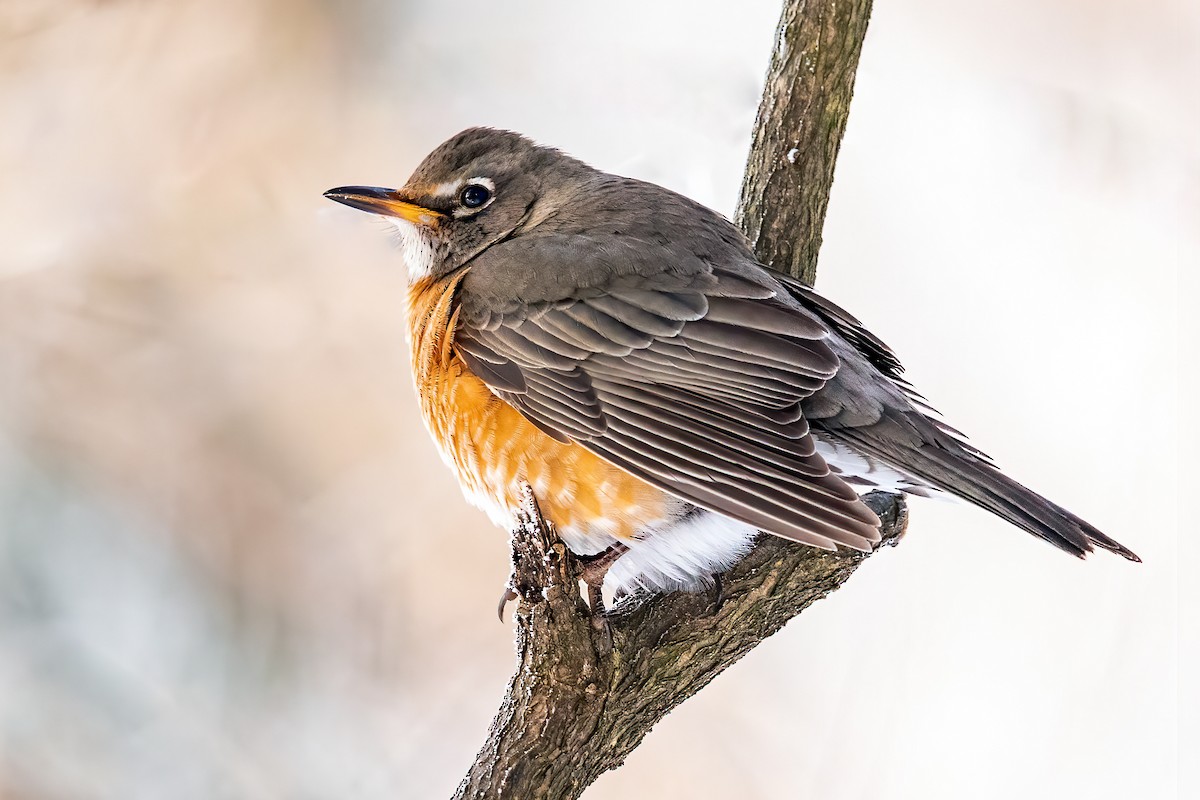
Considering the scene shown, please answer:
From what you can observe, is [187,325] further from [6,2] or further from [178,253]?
[6,2]

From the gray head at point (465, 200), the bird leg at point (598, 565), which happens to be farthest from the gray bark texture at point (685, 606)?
the gray head at point (465, 200)

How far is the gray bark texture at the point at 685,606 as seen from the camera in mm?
2877

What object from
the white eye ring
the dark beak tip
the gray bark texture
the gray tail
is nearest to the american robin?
the gray tail

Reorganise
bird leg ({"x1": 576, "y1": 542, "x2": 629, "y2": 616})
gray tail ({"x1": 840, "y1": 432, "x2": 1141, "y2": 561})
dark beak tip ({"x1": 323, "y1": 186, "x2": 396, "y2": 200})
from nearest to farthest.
Answer: gray tail ({"x1": 840, "y1": 432, "x2": 1141, "y2": 561})
bird leg ({"x1": 576, "y1": 542, "x2": 629, "y2": 616})
dark beak tip ({"x1": 323, "y1": 186, "x2": 396, "y2": 200})

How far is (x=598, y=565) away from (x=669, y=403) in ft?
1.57

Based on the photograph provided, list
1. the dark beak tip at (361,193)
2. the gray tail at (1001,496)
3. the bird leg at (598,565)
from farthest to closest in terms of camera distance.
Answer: the dark beak tip at (361,193) → the bird leg at (598,565) → the gray tail at (1001,496)

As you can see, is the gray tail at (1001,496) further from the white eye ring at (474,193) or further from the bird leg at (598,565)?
the white eye ring at (474,193)

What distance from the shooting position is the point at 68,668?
4.34 m

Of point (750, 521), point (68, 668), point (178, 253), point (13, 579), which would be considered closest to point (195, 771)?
point (68, 668)

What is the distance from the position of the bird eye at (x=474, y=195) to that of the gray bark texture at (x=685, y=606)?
35.5 inches

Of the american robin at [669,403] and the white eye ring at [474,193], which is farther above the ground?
the white eye ring at [474,193]

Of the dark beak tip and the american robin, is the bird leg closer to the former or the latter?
the american robin

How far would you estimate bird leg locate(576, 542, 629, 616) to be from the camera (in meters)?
3.14

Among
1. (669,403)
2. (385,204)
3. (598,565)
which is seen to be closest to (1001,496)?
(669,403)
